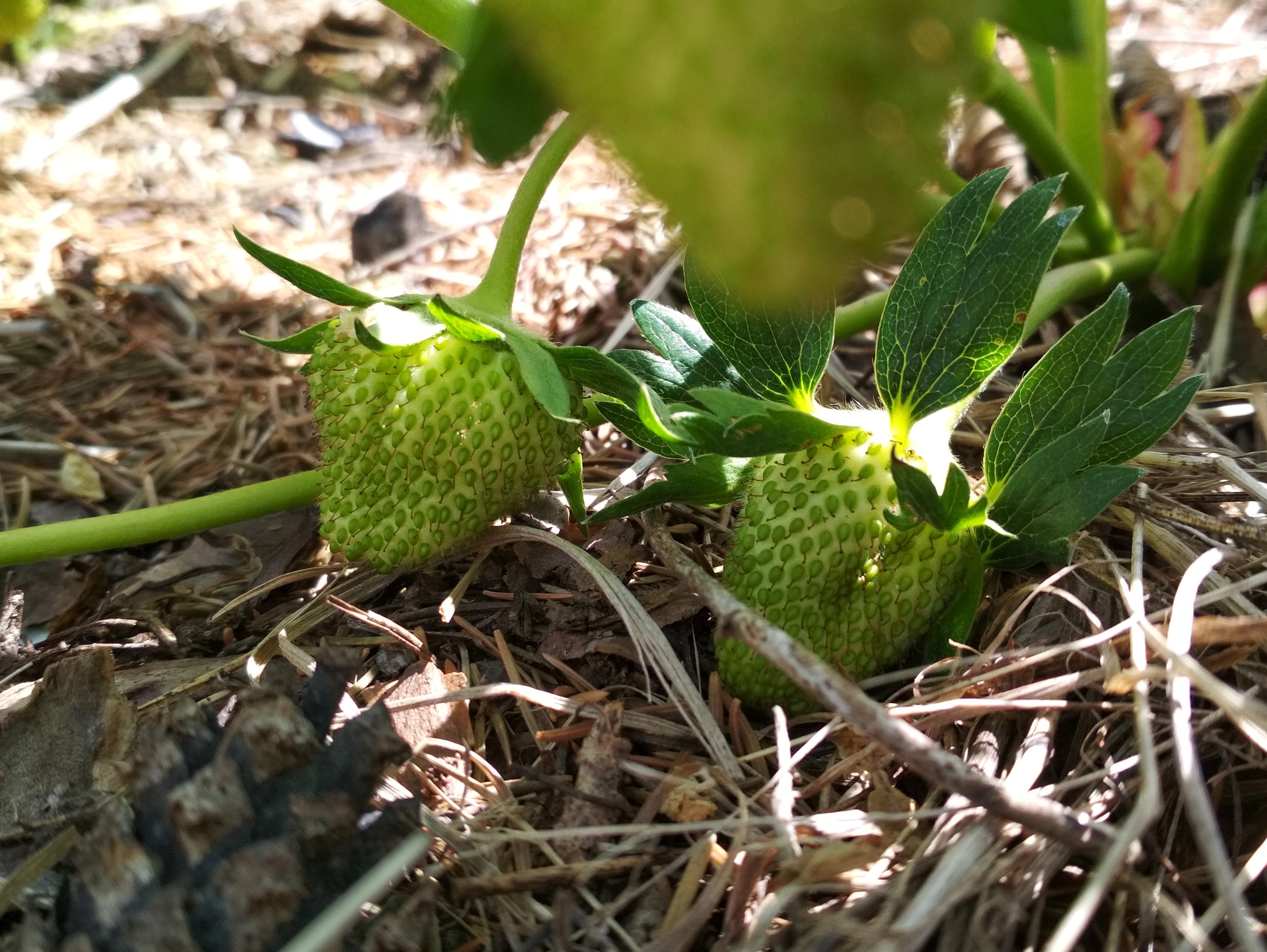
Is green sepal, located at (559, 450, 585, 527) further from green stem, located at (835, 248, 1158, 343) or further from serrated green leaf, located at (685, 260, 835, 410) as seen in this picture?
green stem, located at (835, 248, 1158, 343)

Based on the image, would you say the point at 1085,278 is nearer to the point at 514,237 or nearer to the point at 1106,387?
the point at 1106,387

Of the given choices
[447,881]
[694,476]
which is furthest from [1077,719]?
[447,881]

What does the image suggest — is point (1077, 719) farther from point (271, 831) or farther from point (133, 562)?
point (133, 562)

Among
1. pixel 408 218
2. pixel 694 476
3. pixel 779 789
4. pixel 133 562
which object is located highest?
pixel 694 476

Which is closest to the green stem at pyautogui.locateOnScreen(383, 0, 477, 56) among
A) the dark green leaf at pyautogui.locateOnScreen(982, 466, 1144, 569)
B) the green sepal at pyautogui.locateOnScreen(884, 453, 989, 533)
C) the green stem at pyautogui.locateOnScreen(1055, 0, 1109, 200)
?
the green sepal at pyautogui.locateOnScreen(884, 453, 989, 533)

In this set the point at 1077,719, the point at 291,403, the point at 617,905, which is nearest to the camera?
the point at 617,905

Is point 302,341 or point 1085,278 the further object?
point 1085,278

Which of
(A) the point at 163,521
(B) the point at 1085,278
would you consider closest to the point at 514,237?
(A) the point at 163,521
